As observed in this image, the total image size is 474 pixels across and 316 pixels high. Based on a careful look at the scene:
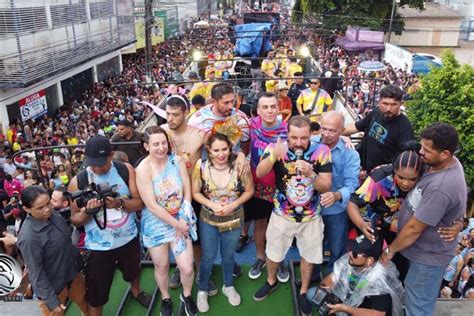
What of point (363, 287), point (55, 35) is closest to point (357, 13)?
point (55, 35)

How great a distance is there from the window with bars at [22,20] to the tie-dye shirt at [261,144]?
12.5 metres

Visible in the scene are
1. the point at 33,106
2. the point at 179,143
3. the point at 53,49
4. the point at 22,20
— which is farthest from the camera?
the point at 53,49

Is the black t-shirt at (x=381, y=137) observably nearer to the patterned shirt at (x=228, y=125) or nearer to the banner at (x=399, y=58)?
the patterned shirt at (x=228, y=125)

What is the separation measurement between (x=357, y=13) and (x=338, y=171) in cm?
2640

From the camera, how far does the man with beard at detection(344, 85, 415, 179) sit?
12.8ft

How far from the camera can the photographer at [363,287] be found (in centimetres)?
305

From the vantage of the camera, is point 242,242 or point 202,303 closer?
point 202,303

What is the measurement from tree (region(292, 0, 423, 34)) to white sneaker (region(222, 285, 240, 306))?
82.6 feet

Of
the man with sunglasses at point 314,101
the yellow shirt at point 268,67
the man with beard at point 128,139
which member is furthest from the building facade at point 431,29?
the man with beard at point 128,139

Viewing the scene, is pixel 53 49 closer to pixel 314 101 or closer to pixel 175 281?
pixel 314 101

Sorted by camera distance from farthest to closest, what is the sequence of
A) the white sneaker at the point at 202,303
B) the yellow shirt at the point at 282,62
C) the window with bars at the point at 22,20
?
the window with bars at the point at 22,20, the yellow shirt at the point at 282,62, the white sneaker at the point at 202,303

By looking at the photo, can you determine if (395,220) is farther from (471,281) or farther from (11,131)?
(11,131)

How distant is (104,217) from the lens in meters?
3.28

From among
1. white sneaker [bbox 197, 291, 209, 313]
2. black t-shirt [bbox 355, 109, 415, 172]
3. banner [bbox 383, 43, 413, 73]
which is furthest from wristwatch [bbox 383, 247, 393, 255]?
banner [bbox 383, 43, 413, 73]
